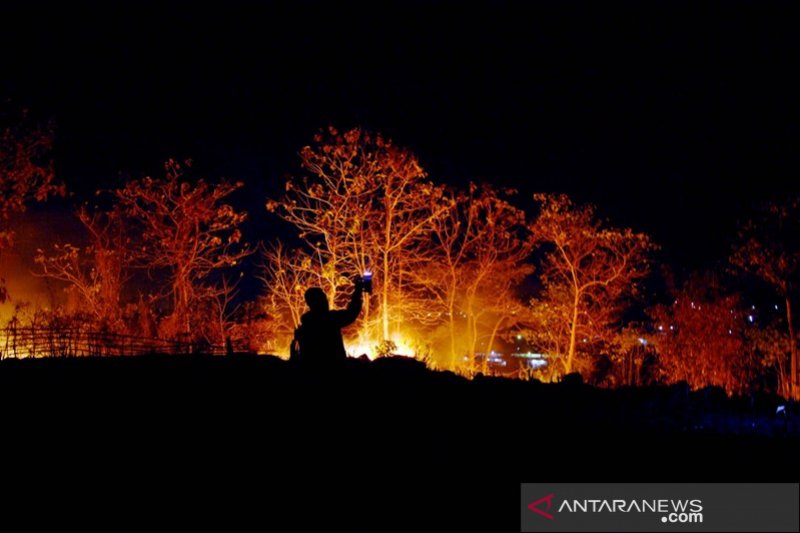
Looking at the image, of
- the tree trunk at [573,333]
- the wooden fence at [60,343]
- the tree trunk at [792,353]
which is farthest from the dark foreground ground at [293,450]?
the tree trunk at [573,333]

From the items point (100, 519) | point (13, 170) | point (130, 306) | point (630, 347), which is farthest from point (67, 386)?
point (630, 347)

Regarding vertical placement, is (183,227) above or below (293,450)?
above

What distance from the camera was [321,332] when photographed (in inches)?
196

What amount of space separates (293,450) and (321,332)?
3.83 feet

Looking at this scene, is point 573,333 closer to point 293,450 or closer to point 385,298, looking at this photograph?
point 385,298

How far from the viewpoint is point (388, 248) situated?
48.7ft

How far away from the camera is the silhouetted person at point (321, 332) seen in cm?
497

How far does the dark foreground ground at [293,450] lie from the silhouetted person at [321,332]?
0.41 feet

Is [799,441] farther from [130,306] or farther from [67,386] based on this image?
[130,306]

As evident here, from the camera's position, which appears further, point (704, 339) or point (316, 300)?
point (704, 339)

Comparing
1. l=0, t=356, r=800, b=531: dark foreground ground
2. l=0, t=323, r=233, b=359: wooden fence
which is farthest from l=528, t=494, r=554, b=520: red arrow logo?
l=0, t=323, r=233, b=359: wooden fence

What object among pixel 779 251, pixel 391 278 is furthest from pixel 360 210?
pixel 779 251

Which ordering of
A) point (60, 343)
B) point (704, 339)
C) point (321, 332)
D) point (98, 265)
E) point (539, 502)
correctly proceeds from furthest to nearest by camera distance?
point (98, 265) → point (704, 339) → point (60, 343) → point (321, 332) → point (539, 502)

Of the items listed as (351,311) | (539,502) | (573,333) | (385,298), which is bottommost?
(539,502)
